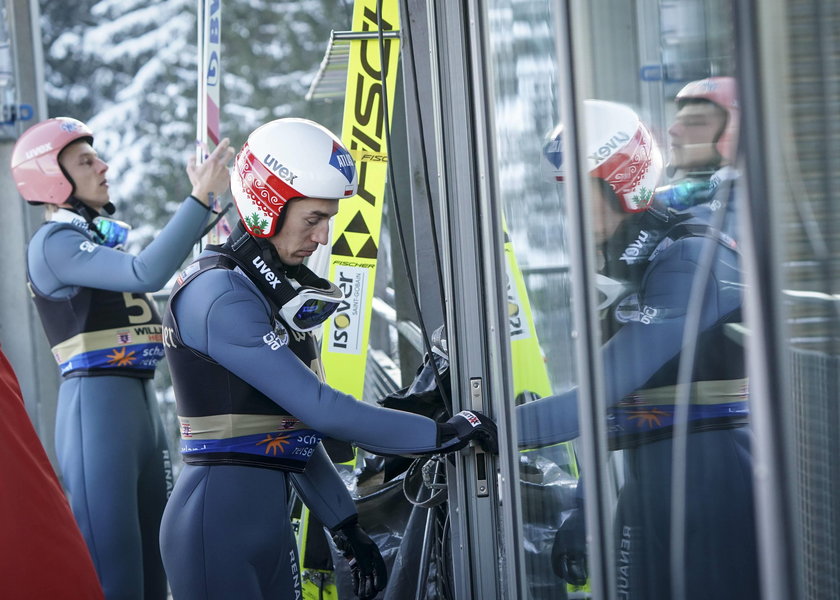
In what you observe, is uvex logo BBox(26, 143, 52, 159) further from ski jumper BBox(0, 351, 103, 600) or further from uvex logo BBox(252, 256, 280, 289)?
ski jumper BBox(0, 351, 103, 600)

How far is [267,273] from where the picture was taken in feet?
7.64

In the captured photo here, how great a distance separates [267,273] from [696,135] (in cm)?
145

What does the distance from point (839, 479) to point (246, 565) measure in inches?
67.6

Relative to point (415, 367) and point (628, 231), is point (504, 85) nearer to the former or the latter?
point (628, 231)

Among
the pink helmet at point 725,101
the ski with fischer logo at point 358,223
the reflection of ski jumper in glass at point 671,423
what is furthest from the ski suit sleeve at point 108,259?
the pink helmet at point 725,101

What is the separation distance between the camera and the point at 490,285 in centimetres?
247

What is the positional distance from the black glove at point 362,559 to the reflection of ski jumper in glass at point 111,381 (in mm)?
1092

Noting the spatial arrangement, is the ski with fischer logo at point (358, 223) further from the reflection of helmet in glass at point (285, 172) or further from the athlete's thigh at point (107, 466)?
the reflection of helmet in glass at point (285, 172)

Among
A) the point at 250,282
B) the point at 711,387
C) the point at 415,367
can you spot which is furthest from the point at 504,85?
the point at 415,367

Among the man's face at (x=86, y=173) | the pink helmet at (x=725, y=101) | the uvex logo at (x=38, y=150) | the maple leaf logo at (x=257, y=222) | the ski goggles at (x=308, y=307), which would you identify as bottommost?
the ski goggles at (x=308, y=307)

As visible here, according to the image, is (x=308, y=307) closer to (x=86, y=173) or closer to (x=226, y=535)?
(x=226, y=535)

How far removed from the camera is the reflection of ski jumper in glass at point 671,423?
1.04 m

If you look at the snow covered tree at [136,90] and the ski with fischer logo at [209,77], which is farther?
the snow covered tree at [136,90]

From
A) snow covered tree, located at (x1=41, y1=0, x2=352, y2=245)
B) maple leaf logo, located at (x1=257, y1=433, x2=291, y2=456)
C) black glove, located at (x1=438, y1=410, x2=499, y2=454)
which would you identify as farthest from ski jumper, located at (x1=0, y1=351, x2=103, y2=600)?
snow covered tree, located at (x1=41, y1=0, x2=352, y2=245)
